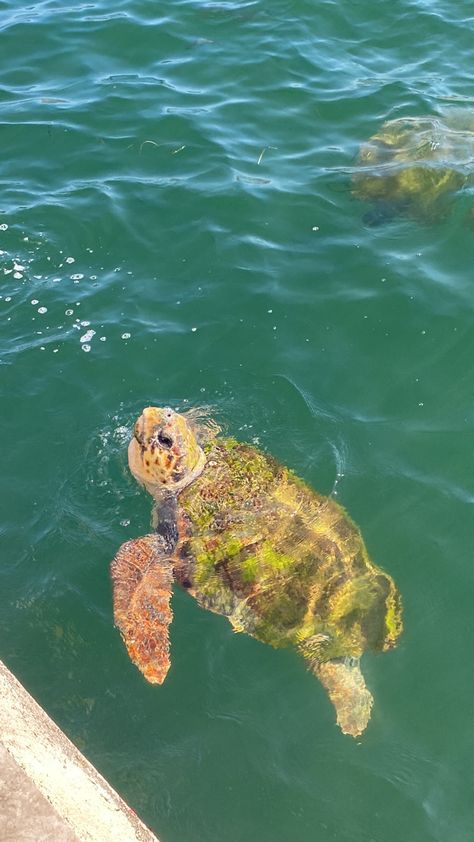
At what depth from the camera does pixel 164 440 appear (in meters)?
5.87

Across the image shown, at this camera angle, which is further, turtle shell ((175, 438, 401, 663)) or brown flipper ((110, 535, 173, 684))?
turtle shell ((175, 438, 401, 663))

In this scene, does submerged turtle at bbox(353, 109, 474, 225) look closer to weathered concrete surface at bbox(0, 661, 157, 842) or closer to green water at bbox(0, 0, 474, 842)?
green water at bbox(0, 0, 474, 842)

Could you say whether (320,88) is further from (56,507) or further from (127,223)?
(56,507)

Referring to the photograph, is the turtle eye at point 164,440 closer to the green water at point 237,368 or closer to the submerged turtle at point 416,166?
the green water at point 237,368

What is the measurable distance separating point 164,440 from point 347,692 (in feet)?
7.49

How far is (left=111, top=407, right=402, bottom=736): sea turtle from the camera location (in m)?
5.32

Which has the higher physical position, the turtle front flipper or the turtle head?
the turtle head

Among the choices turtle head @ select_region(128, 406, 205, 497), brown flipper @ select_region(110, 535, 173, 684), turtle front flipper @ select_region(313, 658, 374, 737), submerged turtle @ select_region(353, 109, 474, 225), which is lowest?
turtle front flipper @ select_region(313, 658, 374, 737)

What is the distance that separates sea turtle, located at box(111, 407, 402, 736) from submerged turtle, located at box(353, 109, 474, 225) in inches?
183

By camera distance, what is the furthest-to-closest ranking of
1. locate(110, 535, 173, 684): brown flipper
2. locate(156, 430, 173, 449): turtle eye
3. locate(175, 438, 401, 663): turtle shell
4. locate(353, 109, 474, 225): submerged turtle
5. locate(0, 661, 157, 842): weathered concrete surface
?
1. locate(353, 109, 474, 225): submerged turtle
2. locate(156, 430, 173, 449): turtle eye
3. locate(175, 438, 401, 663): turtle shell
4. locate(110, 535, 173, 684): brown flipper
5. locate(0, 661, 157, 842): weathered concrete surface

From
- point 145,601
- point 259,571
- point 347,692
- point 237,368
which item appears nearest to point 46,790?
point 145,601

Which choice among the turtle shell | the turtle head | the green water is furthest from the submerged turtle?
the turtle shell

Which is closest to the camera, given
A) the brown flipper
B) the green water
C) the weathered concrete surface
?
the weathered concrete surface

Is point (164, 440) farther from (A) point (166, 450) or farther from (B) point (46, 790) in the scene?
(B) point (46, 790)
